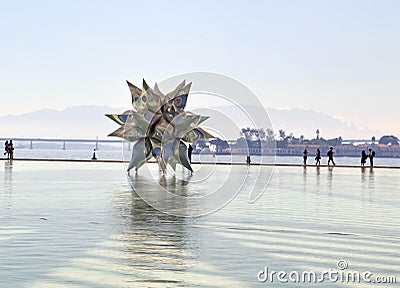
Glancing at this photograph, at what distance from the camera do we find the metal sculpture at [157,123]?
101 ft

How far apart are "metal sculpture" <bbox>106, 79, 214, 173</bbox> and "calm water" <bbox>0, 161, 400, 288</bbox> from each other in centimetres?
1197

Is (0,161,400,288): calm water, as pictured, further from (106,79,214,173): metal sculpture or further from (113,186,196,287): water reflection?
(106,79,214,173): metal sculpture

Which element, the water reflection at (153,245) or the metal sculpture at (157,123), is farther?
the metal sculpture at (157,123)

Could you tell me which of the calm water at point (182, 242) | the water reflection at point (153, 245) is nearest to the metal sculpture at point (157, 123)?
the calm water at point (182, 242)

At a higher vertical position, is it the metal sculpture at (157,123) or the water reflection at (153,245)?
the metal sculpture at (157,123)

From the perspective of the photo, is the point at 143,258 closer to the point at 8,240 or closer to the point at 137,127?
the point at 8,240

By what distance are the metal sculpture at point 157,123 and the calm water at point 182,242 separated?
11973mm

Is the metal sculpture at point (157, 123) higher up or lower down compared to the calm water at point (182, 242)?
higher up

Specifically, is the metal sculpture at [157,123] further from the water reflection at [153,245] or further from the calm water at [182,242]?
the water reflection at [153,245]

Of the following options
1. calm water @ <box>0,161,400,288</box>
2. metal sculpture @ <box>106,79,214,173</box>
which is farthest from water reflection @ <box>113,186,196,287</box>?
metal sculpture @ <box>106,79,214,173</box>

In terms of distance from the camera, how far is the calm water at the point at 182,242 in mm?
8344

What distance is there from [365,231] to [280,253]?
11.0 feet

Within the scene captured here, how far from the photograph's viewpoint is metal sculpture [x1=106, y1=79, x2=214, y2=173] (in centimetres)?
3089

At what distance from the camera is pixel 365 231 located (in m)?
12.9
